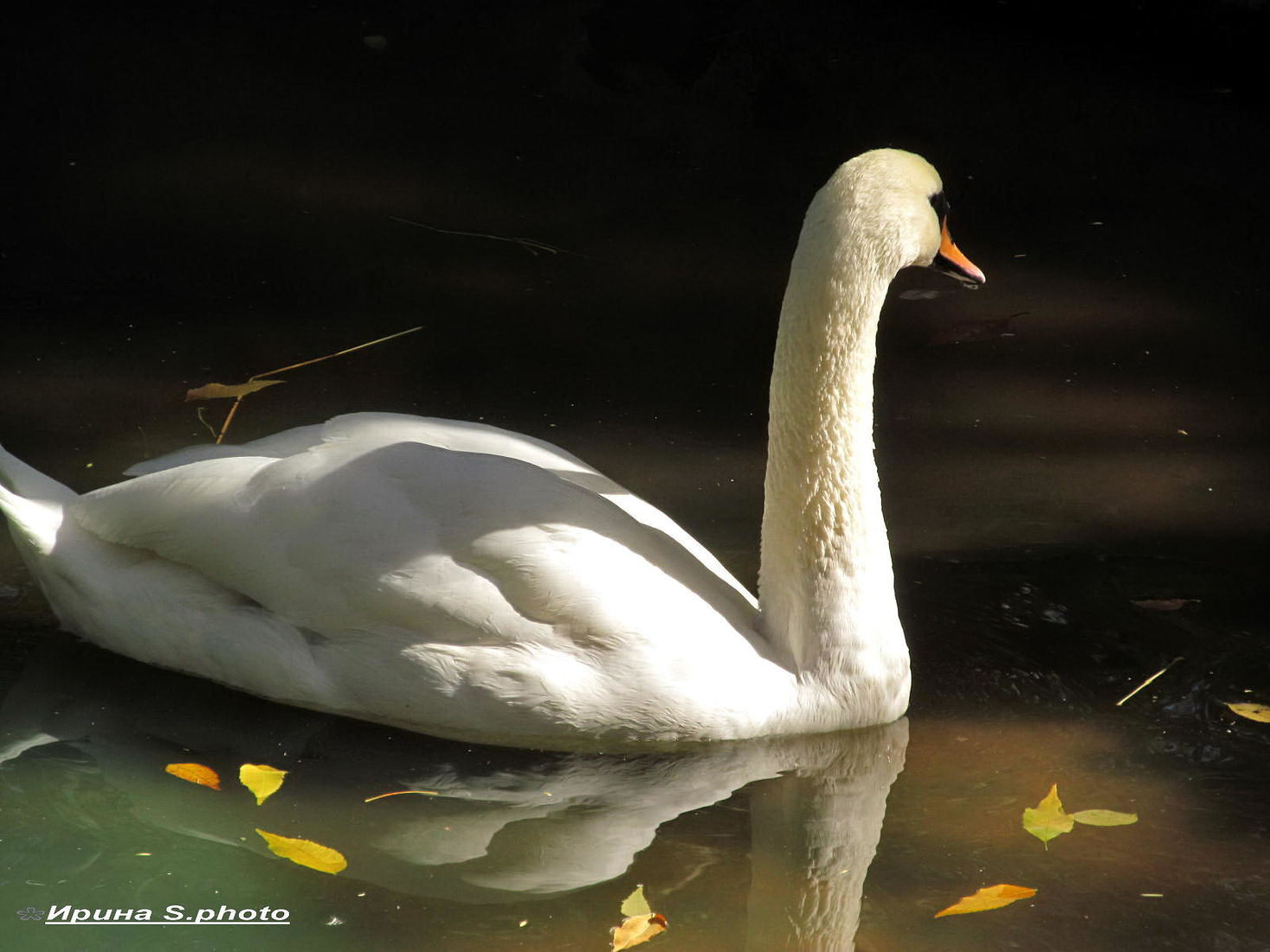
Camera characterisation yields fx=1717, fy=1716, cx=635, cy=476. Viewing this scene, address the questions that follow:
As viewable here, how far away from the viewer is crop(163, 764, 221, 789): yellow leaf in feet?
13.2

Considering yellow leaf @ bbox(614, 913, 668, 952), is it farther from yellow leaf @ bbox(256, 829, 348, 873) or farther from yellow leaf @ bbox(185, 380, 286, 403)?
yellow leaf @ bbox(185, 380, 286, 403)

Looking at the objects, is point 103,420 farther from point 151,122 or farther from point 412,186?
point 151,122

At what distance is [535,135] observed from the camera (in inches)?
335

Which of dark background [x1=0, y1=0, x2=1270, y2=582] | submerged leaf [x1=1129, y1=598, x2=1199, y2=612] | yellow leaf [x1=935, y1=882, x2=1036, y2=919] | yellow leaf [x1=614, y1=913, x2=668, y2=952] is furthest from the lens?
dark background [x1=0, y1=0, x2=1270, y2=582]

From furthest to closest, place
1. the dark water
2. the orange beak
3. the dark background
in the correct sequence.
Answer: the dark background < the orange beak < the dark water

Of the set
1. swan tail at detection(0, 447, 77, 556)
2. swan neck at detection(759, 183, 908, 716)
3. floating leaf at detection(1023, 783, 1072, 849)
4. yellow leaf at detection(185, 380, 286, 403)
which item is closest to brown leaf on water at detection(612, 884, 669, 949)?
swan neck at detection(759, 183, 908, 716)

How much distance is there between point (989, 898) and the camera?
146 inches

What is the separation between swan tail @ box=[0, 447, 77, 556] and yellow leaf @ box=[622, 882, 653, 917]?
1.84m

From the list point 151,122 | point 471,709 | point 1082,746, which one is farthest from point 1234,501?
point 151,122

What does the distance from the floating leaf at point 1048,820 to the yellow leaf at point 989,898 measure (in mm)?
191

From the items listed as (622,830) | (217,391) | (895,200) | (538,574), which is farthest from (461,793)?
(217,391)

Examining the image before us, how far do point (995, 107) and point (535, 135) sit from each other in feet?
8.32

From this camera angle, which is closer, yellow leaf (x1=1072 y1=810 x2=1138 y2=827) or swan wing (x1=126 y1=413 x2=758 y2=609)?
yellow leaf (x1=1072 y1=810 x2=1138 y2=827)

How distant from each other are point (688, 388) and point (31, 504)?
2469 mm
